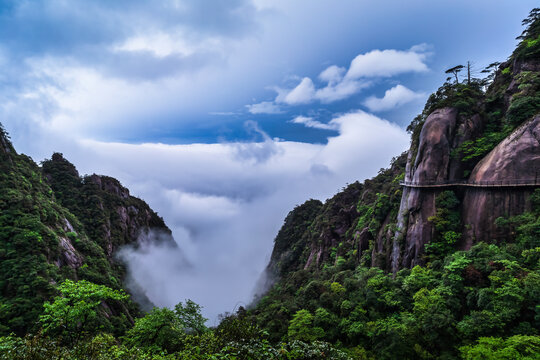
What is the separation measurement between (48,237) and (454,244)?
50.8 m

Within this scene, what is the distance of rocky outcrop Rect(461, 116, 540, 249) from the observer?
70.1 feet

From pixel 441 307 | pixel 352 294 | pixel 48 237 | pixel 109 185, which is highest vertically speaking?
pixel 109 185

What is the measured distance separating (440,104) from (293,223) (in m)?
58.2

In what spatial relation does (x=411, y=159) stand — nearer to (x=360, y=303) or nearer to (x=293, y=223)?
(x=360, y=303)

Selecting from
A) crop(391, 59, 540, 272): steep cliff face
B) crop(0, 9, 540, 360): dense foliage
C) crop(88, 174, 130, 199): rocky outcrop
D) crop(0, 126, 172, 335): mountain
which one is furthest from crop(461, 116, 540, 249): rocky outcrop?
crop(88, 174, 130, 199): rocky outcrop

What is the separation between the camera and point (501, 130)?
2730 cm

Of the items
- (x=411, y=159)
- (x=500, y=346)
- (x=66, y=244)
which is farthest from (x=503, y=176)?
(x=66, y=244)

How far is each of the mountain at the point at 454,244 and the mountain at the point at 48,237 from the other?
83.2ft

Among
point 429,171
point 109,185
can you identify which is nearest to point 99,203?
point 109,185

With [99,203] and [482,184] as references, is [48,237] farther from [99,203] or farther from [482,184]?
[482,184]

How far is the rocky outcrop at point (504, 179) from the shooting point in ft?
70.1

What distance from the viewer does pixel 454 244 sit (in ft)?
82.0

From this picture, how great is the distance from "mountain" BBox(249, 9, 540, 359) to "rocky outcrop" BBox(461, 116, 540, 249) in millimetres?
87

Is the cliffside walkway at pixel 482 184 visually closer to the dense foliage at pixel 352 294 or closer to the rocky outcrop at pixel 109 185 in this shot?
the dense foliage at pixel 352 294
